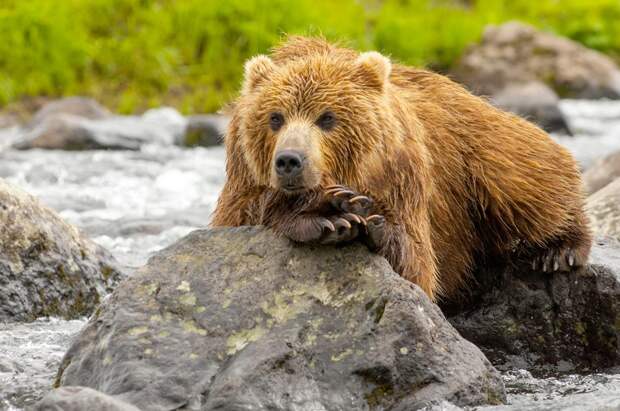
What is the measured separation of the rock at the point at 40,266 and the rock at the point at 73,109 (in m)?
8.67

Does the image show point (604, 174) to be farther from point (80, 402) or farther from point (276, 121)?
point (80, 402)

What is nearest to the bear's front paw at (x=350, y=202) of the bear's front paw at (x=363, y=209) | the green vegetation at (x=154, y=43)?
the bear's front paw at (x=363, y=209)

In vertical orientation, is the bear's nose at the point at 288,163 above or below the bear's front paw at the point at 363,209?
above

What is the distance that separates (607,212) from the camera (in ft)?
28.5

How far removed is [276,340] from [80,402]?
1.01 metres

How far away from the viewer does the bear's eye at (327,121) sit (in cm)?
608

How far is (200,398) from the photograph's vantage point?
16.8 feet

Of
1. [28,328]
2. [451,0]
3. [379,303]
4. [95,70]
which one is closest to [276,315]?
[379,303]

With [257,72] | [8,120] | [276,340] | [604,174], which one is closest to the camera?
[276,340]

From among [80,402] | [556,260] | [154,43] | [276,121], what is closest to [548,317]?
[556,260]

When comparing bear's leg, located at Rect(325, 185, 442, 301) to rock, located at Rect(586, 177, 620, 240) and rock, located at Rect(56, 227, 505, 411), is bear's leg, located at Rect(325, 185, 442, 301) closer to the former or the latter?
rock, located at Rect(56, 227, 505, 411)

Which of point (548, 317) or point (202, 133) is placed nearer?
point (548, 317)

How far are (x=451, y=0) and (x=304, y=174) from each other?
735 inches

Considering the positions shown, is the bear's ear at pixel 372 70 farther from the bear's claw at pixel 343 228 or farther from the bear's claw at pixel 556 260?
the bear's claw at pixel 556 260
